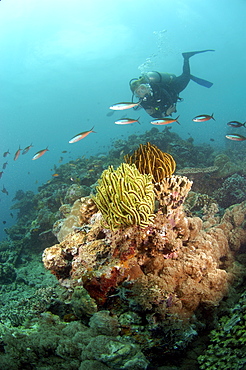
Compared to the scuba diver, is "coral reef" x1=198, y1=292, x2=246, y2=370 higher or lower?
lower

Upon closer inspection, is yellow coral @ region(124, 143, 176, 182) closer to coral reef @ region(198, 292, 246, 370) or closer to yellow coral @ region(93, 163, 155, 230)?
yellow coral @ region(93, 163, 155, 230)

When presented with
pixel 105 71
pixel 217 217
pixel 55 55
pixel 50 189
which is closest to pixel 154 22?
pixel 105 71

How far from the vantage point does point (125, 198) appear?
2.88 m

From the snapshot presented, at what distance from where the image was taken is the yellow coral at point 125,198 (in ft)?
9.51

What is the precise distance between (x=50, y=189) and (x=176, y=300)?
13.6m

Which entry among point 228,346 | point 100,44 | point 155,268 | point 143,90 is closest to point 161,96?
point 143,90

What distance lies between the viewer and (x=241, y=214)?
5.11 meters

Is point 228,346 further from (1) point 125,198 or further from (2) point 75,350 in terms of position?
(1) point 125,198

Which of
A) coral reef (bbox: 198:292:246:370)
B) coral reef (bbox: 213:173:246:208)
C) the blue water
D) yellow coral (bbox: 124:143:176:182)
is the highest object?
the blue water

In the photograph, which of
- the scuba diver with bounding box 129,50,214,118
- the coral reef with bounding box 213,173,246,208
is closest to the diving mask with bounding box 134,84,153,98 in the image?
the scuba diver with bounding box 129,50,214,118

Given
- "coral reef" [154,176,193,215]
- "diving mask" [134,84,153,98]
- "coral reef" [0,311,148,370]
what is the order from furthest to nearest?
1. "diving mask" [134,84,153,98]
2. "coral reef" [154,176,193,215]
3. "coral reef" [0,311,148,370]

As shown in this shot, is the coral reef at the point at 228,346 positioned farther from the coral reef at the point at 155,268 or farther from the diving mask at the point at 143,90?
the diving mask at the point at 143,90

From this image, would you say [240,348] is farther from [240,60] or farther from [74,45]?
[240,60]

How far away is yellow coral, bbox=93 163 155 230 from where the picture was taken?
2.90 meters
